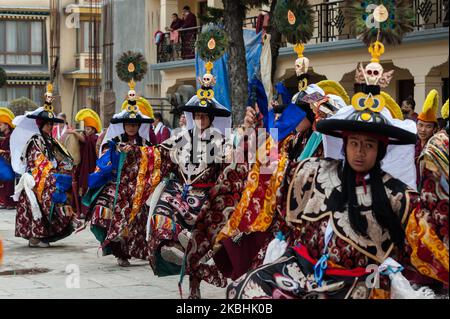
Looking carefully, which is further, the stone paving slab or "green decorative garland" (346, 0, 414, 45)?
the stone paving slab

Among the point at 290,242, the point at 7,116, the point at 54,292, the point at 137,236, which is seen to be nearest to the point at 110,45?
the point at 7,116

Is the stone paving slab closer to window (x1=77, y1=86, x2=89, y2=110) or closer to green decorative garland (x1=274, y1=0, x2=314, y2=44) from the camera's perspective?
green decorative garland (x1=274, y1=0, x2=314, y2=44)

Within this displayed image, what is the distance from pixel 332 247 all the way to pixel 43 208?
798cm

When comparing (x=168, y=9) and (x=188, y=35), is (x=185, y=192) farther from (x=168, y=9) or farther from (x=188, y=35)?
(x=168, y=9)

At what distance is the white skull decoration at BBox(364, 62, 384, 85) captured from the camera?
228 inches

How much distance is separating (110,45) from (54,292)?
19.1m

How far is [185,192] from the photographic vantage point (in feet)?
30.6

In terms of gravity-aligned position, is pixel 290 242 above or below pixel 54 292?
above

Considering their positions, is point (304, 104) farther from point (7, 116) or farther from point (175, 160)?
point (7, 116)

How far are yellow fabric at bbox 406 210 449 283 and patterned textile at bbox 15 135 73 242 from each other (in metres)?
8.14

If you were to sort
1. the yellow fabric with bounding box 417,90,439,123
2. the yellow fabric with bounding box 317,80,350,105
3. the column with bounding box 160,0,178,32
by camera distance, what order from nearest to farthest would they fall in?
1. the yellow fabric with bounding box 317,80,350,105
2. the yellow fabric with bounding box 417,90,439,123
3. the column with bounding box 160,0,178,32

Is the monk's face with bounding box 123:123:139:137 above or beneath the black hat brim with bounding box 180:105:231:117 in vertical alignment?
beneath

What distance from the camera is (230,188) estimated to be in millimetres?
7969

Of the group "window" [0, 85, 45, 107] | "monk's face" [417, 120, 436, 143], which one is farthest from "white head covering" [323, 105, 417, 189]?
"window" [0, 85, 45, 107]
